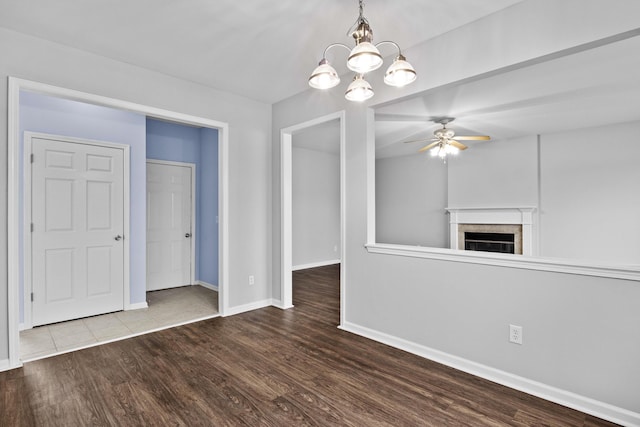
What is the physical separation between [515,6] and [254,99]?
9.48ft

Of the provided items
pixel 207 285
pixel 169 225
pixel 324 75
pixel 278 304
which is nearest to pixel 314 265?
pixel 207 285

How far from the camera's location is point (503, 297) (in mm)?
2348

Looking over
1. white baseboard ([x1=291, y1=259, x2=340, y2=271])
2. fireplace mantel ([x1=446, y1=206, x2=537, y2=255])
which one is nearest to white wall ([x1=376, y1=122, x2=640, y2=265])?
fireplace mantel ([x1=446, y1=206, x2=537, y2=255])

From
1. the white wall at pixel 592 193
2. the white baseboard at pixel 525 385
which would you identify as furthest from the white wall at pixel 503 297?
the white wall at pixel 592 193

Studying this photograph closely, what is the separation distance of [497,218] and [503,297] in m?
4.16

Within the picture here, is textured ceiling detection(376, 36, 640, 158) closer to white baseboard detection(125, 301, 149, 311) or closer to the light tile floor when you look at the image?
the light tile floor

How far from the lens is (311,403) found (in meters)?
2.09

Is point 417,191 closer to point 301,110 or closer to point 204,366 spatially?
point 301,110

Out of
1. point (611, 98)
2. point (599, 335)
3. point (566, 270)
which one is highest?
point (611, 98)

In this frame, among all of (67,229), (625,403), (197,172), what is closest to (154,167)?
(197,172)

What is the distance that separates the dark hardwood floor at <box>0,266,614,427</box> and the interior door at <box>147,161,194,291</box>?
2.09m

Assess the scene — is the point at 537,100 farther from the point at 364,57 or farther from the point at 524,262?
the point at 364,57

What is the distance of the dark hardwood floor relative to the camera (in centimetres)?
194

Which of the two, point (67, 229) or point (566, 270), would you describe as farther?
point (67, 229)
